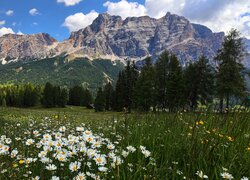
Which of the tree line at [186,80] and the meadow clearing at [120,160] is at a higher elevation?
the tree line at [186,80]

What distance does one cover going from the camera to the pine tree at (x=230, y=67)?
43.0 metres

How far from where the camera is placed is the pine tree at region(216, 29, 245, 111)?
43.0 metres

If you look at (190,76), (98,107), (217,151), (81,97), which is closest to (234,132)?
(217,151)

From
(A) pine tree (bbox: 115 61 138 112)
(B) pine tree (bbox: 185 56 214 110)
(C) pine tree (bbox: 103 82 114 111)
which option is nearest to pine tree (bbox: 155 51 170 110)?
(B) pine tree (bbox: 185 56 214 110)

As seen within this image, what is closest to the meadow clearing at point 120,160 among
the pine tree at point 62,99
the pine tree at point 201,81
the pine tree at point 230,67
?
the pine tree at point 230,67

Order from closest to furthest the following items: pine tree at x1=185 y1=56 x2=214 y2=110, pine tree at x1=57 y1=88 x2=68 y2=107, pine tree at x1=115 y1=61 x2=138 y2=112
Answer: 1. pine tree at x1=185 y1=56 x2=214 y2=110
2. pine tree at x1=115 y1=61 x2=138 y2=112
3. pine tree at x1=57 y1=88 x2=68 y2=107

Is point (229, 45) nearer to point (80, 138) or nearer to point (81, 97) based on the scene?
point (80, 138)

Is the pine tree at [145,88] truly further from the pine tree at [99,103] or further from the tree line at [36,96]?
the tree line at [36,96]

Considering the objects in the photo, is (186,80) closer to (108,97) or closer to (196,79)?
(196,79)

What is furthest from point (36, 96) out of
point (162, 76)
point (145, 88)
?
point (145, 88)

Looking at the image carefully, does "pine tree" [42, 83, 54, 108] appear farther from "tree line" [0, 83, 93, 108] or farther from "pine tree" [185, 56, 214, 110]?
"pine tree" [185, 56, 214, 110]

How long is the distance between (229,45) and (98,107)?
42.1 metres

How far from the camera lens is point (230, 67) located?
143 ft

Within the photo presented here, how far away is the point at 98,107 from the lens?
250 feet
